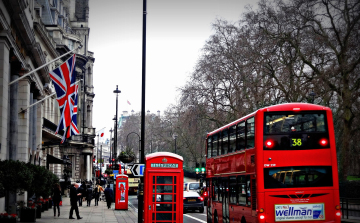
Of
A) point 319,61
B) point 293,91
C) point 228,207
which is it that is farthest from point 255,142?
point 319,61

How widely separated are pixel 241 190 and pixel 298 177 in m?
2.80

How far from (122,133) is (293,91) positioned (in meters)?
107

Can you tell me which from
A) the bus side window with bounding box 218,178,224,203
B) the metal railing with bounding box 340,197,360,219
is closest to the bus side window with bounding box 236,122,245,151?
the bus side window with bounding box 218,178,224,203

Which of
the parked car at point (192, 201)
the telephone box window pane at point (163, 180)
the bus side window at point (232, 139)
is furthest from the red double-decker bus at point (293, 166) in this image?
the parked car at point (192, 201)

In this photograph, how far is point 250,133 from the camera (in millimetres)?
17891

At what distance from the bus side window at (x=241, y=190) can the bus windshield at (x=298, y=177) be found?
1991mm

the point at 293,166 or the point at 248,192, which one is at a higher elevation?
the point at 293,166

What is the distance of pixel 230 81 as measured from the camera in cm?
5088

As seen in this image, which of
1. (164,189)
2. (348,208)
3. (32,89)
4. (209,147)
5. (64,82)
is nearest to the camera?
(164,189)

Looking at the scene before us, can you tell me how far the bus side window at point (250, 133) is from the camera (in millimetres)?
17550

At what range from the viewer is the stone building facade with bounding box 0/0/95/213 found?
81.0ft

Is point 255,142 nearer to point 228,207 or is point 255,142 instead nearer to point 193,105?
point 228,207

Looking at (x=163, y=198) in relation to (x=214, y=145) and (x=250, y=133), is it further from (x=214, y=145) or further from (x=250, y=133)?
(x=250, y=133)

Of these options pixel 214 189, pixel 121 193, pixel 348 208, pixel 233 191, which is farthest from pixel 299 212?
pixel 121 193
